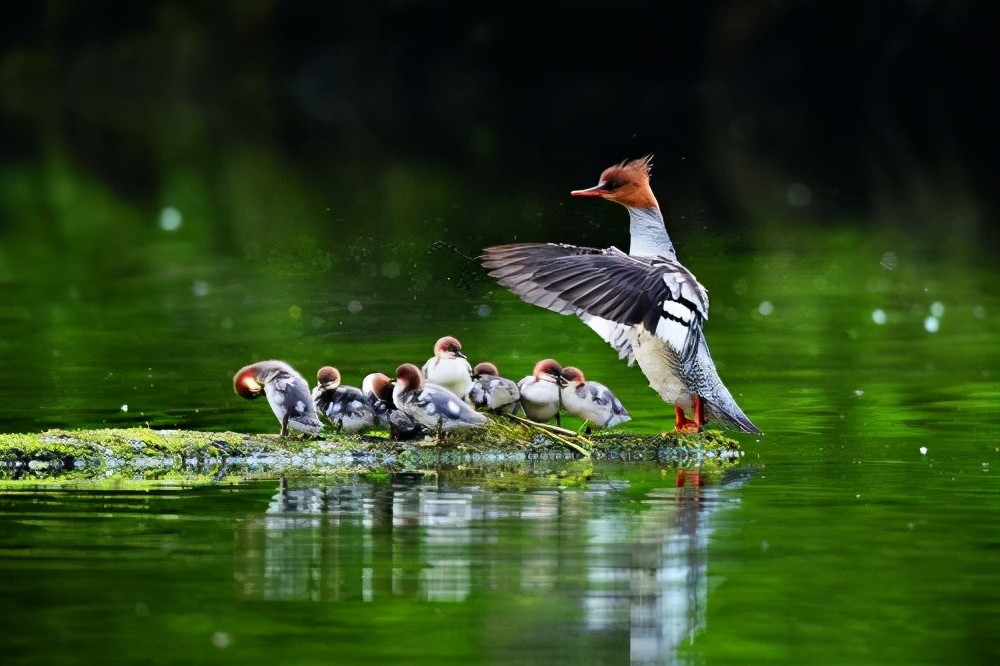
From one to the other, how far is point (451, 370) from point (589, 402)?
731 mm

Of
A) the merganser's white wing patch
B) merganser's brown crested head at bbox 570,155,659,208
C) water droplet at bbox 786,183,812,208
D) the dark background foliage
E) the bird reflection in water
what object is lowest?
the bird reflection in water

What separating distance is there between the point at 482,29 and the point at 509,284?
39578 millimetres

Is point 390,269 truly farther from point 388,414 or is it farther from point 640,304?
point 388,414

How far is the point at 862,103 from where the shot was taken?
157 feet

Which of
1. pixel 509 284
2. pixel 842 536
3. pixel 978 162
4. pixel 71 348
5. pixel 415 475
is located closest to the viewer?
pixel 842 536

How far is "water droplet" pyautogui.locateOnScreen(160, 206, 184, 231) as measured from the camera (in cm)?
2425

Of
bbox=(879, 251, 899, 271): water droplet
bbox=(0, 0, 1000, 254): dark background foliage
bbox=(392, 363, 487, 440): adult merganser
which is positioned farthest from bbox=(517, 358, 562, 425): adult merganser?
bbox=(0, 0, 1000, 254): dark background foliage

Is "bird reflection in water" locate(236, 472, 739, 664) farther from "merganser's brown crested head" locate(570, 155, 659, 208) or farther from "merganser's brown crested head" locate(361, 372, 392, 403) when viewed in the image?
"merganser's brown crested head" locate(570, 155, 659, 208)

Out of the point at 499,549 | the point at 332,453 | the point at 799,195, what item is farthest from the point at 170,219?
the point at 499,549

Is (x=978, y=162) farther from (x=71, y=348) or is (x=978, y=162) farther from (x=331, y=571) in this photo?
(x=331, y=571)

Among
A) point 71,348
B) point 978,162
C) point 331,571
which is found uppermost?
point 978,162

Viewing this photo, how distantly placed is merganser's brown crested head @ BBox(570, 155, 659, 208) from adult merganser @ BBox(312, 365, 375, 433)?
2038mm

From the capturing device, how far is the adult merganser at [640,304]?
9.77 metres

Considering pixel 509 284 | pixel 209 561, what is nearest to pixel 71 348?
pixel 509 284
